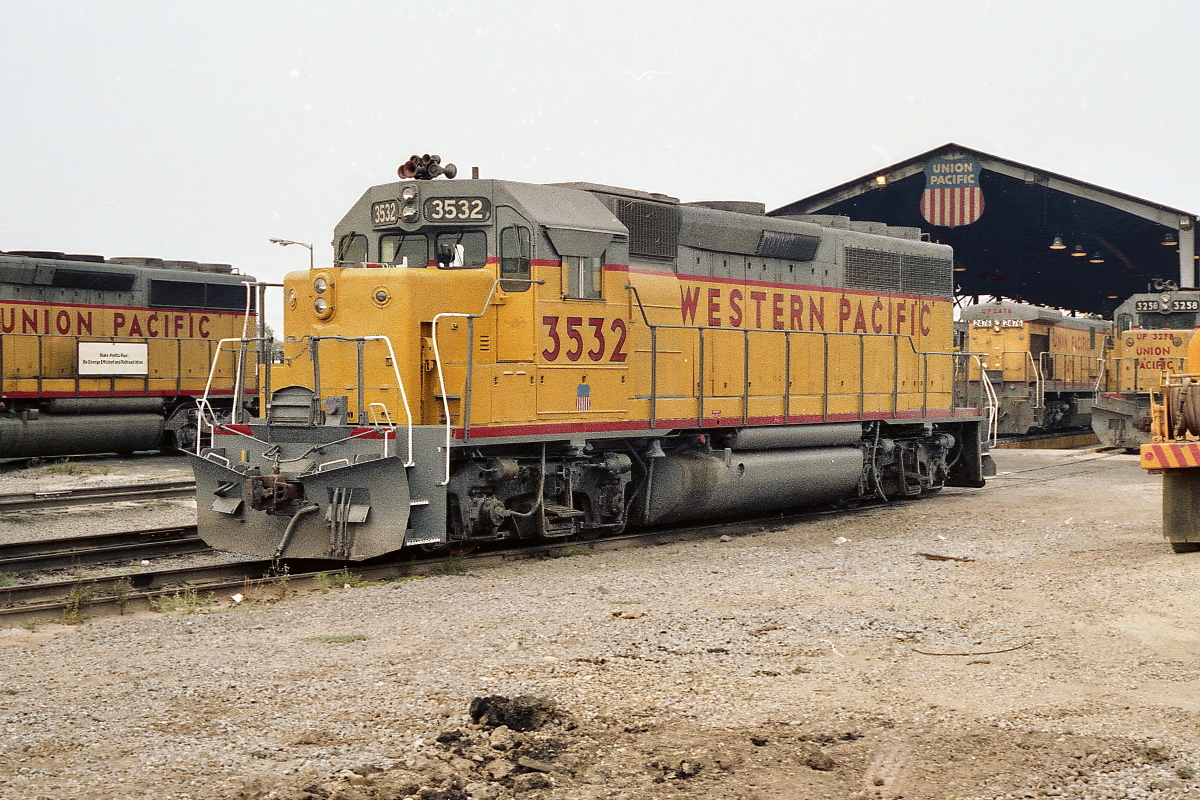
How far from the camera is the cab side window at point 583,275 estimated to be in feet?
31.8

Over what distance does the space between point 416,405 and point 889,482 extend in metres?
7.24

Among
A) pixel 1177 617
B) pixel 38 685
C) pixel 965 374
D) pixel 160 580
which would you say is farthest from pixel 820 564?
pixel 965 374

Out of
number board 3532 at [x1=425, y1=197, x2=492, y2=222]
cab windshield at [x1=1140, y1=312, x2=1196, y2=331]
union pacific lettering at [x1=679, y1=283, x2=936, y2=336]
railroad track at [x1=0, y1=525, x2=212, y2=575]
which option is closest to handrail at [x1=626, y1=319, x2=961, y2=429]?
union pacific lettering at [x1=679, y1=283, x2=936, y2=336]

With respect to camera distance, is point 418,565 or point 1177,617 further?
point 418,565

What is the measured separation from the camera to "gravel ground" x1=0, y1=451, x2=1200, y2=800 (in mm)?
4441

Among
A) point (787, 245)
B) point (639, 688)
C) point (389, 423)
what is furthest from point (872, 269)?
point (639, 688)

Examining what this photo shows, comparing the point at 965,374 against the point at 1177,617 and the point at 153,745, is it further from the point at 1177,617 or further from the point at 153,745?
the point at 153,745

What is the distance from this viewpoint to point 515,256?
31.1ft

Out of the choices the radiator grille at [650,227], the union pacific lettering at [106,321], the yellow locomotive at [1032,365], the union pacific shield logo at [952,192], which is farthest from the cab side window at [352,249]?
the union pacific shield logo at [952,192]

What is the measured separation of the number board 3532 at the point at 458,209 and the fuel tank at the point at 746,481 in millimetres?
3048

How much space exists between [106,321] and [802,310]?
1339cm

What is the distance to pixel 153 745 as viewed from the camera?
15.6 feet

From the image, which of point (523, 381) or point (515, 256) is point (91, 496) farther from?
point (515, 256)

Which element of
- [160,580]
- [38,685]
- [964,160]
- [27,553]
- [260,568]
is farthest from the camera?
[964,160]
